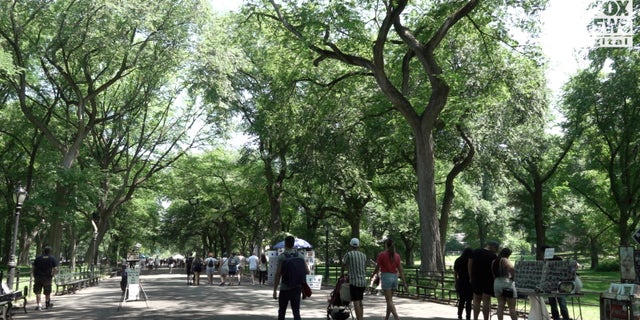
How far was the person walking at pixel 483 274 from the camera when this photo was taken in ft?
35.6

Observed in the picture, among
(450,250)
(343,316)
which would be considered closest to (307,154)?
(343,316)

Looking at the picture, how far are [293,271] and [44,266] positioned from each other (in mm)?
A: 10023

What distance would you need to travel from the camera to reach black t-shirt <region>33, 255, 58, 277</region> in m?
15.4

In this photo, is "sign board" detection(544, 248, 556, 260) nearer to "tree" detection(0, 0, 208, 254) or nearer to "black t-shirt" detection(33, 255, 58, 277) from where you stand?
"black t-shirt" detection(33, 255, 58, 277)

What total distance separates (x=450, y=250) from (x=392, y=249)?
127 m

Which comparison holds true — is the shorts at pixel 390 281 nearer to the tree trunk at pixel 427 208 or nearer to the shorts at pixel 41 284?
the tree trunk at pixel 427 208

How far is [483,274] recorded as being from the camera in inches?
429

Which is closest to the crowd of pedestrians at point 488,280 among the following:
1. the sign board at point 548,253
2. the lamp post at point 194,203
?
the sign board at point 548,253

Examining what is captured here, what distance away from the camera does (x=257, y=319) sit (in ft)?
40.4

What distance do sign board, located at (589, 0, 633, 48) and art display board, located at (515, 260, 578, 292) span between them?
46.0 ft

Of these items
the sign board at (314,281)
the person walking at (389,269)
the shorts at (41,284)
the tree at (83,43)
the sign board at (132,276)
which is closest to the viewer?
the person walking at (389,269)

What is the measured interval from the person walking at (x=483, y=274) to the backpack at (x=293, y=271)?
399cm

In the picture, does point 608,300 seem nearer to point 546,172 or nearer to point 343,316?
point 343,316

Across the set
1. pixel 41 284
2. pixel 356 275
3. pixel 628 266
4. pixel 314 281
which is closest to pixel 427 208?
pixel 314 281
